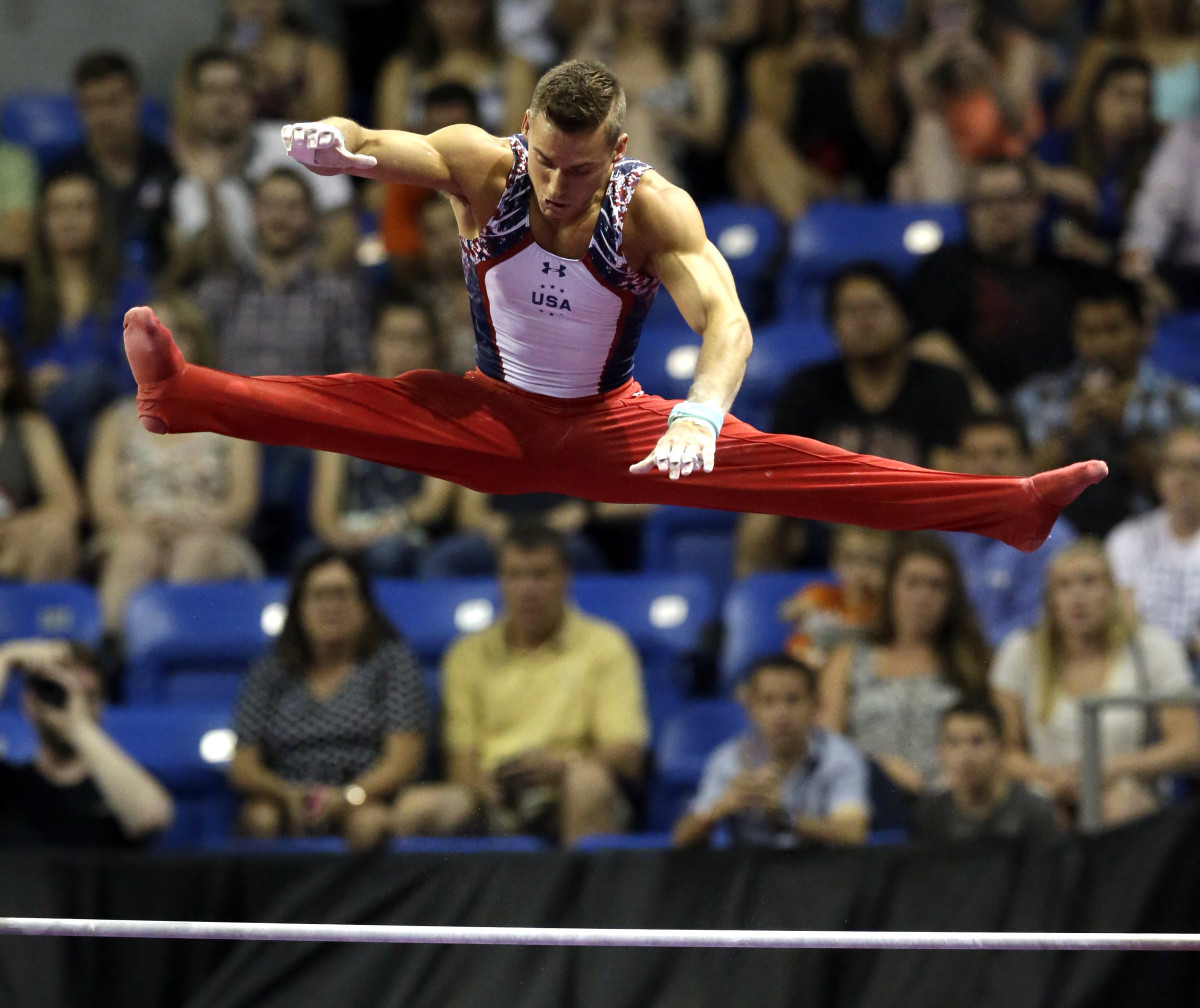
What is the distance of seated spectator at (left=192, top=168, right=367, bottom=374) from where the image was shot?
6.26 m

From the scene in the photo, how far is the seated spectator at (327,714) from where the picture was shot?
5164mm

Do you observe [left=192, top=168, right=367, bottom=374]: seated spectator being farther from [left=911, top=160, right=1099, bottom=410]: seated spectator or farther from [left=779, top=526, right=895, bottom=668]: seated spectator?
[left=911, top=160, right=1099, bottom=410]: seated spectator

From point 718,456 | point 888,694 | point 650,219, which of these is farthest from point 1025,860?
point 650,219

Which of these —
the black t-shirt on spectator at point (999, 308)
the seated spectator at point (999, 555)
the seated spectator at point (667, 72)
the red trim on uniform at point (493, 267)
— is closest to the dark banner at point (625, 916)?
the seated spectator at point (999, 555)

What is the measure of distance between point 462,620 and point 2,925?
7.42ft

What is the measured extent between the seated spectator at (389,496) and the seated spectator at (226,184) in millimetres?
794

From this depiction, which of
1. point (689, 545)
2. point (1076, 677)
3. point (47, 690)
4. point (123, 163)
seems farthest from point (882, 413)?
point (123, 163)

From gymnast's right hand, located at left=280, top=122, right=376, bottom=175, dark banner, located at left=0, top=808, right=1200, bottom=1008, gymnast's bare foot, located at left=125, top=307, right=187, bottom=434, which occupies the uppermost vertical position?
gymnast's right hand, located at left=280, top=122, right=376, bottom=175

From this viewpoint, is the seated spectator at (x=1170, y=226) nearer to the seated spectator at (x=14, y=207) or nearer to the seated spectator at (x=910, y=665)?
the seated spectator at (x=910, y=665)

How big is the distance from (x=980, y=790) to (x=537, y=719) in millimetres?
1244

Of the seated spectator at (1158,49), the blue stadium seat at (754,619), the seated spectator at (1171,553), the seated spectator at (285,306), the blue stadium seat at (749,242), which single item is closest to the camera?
the seated spectator at (1171,553)

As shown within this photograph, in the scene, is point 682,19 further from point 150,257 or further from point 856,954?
point 856,954

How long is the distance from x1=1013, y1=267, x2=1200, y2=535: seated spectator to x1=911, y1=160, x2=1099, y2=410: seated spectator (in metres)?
0.10

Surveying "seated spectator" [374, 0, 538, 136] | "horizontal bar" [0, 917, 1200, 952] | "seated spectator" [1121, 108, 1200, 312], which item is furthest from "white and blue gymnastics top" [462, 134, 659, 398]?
"seated spectator" [1121, 108, 1200, 312]
